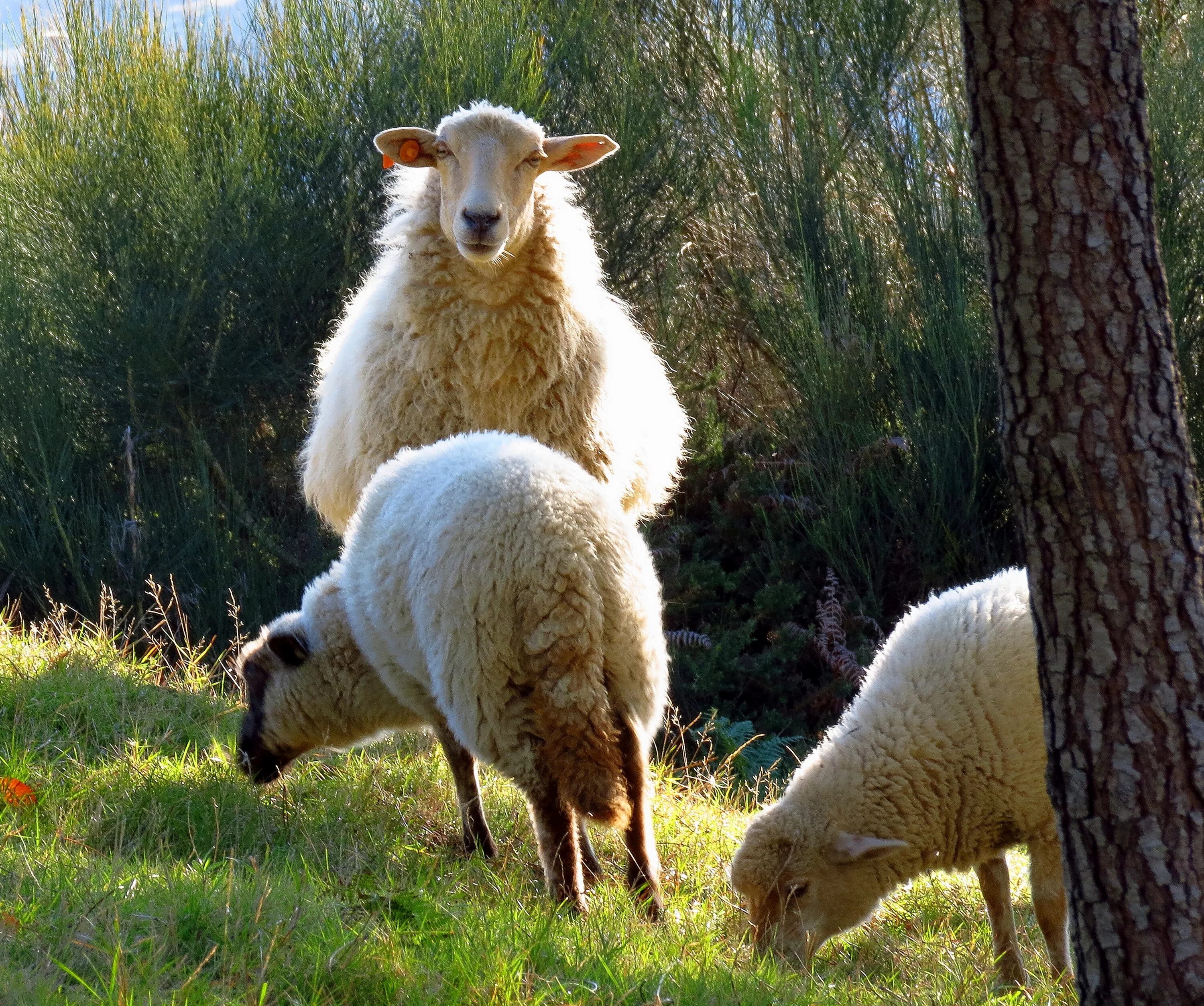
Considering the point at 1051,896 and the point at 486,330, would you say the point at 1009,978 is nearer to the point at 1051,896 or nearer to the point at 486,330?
the point at 1051,896

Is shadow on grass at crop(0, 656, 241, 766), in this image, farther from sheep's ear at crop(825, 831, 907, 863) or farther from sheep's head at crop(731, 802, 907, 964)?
sheep's ear at crop(825, 831, 907, 863)

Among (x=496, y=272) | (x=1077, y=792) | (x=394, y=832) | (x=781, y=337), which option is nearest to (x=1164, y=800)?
(x=1077, y=792)

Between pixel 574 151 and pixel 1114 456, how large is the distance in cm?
399

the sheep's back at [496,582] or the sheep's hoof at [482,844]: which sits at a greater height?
the sheep's back at [496,582]

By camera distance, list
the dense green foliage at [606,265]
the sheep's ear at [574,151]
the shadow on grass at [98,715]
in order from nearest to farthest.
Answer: the shadow on grass at [98,715]
the sheep's ear at [574,151]
the dense green foliage at [606,265]

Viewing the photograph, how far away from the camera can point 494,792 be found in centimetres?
464

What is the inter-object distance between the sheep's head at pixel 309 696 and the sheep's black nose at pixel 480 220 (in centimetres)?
170

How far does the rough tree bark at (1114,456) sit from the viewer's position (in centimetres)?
238

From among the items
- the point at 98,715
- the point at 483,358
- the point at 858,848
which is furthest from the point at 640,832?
the point at 483,358

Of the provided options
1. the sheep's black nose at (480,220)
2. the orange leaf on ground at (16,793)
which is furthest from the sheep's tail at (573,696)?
the sheep's black nose at (480,220)

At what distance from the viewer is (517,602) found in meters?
3.38

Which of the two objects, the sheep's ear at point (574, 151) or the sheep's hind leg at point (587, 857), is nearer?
the sheep's hind leg at point (587, 857)

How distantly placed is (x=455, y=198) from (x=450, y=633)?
2600mm

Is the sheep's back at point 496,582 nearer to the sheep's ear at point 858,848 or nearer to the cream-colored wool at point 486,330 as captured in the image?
the sheep's ear at point 858,848
